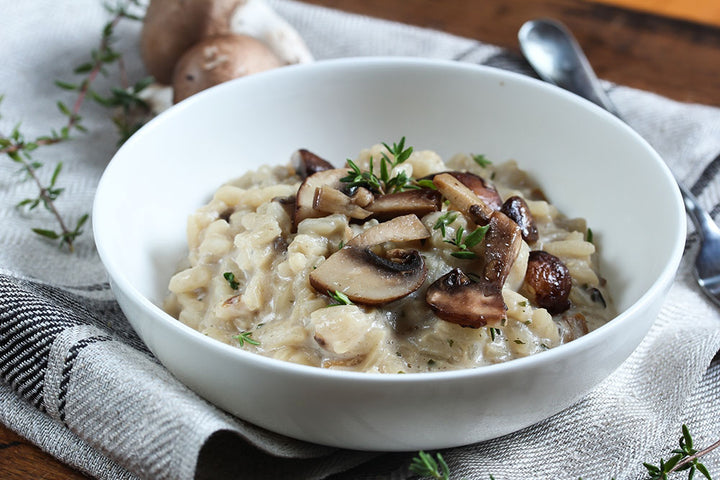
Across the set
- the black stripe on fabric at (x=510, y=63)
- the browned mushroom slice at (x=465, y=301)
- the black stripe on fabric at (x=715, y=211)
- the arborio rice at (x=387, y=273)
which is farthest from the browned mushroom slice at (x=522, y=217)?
the black stripe on fabric at (x=510, y=63)

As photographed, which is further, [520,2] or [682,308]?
[520,2]

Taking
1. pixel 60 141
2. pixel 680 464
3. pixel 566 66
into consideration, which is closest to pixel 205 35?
pixel 60 141

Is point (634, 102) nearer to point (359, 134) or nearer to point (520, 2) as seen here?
point (520, 2)

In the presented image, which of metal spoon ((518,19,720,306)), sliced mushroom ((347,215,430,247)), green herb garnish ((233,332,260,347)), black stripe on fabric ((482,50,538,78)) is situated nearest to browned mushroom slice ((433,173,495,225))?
sliced mushroom ((347,215,430,247))

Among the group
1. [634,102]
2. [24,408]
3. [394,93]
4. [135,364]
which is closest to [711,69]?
[634,102]

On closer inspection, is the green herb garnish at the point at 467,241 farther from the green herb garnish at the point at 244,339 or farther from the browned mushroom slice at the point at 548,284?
the green herb garnish at the point at 244,339

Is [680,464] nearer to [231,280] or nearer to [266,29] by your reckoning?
[231,280]
